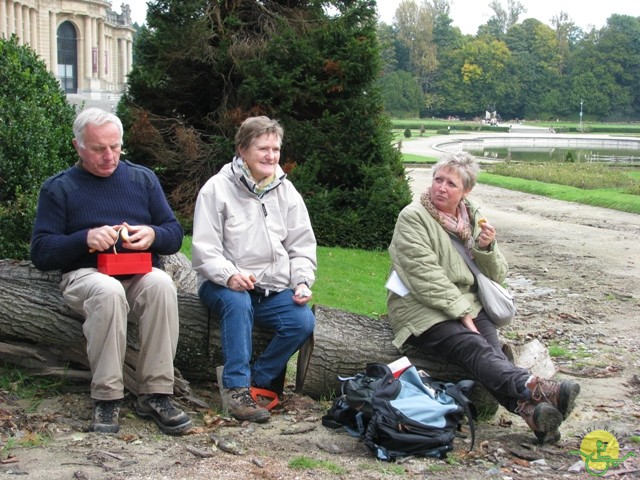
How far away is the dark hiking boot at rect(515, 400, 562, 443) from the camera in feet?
14.6

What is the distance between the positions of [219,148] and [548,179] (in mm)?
17606

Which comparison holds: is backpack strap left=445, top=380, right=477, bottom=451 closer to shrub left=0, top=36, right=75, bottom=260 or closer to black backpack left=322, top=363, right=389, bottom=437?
black backpack left=322, top=363, right=389, bottom=437

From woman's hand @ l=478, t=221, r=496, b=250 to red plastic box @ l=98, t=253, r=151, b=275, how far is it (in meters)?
1.89

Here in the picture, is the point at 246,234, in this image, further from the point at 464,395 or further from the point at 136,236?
the point at 464,395

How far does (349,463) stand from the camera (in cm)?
412

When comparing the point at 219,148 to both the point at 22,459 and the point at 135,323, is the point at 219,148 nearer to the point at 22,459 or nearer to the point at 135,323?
the point at 135,323

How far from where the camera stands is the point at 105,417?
4.39 metres

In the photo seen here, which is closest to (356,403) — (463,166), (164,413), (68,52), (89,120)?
(164,413)

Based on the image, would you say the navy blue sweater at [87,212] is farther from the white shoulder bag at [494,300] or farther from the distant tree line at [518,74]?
the distant tree line at [518,74]

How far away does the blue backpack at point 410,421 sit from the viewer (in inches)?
167

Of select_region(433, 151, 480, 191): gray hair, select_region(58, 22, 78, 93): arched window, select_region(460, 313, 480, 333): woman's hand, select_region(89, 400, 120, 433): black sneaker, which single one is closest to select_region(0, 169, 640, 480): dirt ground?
select_region(89, 400, 120, 433): black sneaker

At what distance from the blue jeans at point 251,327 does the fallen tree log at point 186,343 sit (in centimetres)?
18

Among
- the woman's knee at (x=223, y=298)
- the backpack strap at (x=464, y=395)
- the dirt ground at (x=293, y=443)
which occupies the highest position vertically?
the woman's knee at (x=223, y=298)

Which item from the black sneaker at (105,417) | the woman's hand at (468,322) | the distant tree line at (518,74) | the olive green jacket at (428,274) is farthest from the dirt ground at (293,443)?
the distant tree line at (518,74)
